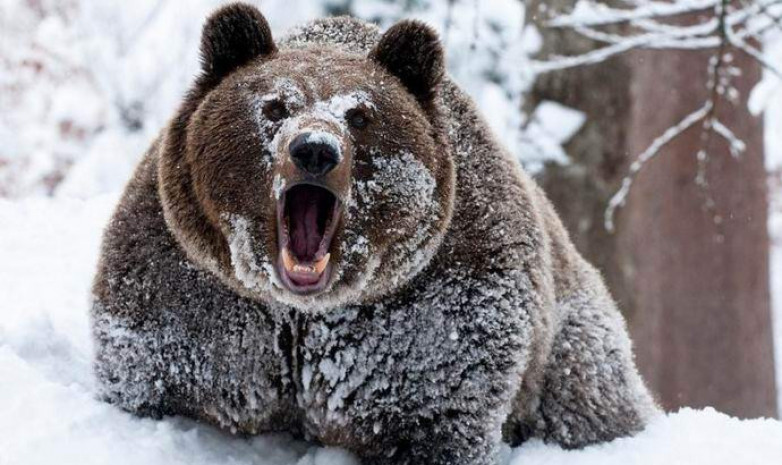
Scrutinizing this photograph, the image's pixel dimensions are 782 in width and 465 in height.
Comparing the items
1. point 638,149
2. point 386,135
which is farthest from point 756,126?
point 386,135

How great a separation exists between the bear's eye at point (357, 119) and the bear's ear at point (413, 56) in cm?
36

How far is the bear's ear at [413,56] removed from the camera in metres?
3.76

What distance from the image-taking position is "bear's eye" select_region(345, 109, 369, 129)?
3.49 m

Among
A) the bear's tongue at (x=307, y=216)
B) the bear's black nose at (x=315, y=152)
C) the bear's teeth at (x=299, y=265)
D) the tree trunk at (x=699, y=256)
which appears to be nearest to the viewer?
the bear's black nose at (x=315, y=152)

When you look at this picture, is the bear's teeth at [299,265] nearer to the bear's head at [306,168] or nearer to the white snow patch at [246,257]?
the bear's head at [306,168]

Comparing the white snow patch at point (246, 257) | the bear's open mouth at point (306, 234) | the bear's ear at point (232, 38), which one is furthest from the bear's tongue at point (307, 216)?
the bear's ear at point (232, 38)

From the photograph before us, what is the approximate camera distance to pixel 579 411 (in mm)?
4309

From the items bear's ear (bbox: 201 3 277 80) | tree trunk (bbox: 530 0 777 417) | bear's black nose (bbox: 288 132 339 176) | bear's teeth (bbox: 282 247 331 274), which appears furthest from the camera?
tree trunk (bbox: 530 0 777 417)

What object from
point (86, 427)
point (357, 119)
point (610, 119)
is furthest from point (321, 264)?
point (610, 119)

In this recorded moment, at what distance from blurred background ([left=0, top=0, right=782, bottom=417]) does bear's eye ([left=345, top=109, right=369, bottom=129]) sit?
8.55 ft

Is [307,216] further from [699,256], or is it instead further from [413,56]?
[699,256]

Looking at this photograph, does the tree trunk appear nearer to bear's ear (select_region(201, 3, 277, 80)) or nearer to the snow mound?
the snow mound

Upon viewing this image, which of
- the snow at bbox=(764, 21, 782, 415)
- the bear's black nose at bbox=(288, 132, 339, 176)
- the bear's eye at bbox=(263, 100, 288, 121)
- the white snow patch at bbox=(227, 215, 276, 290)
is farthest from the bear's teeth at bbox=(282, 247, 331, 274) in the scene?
the snow at bbox=(764, 21, 782, 415)

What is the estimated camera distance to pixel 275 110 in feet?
11.5
